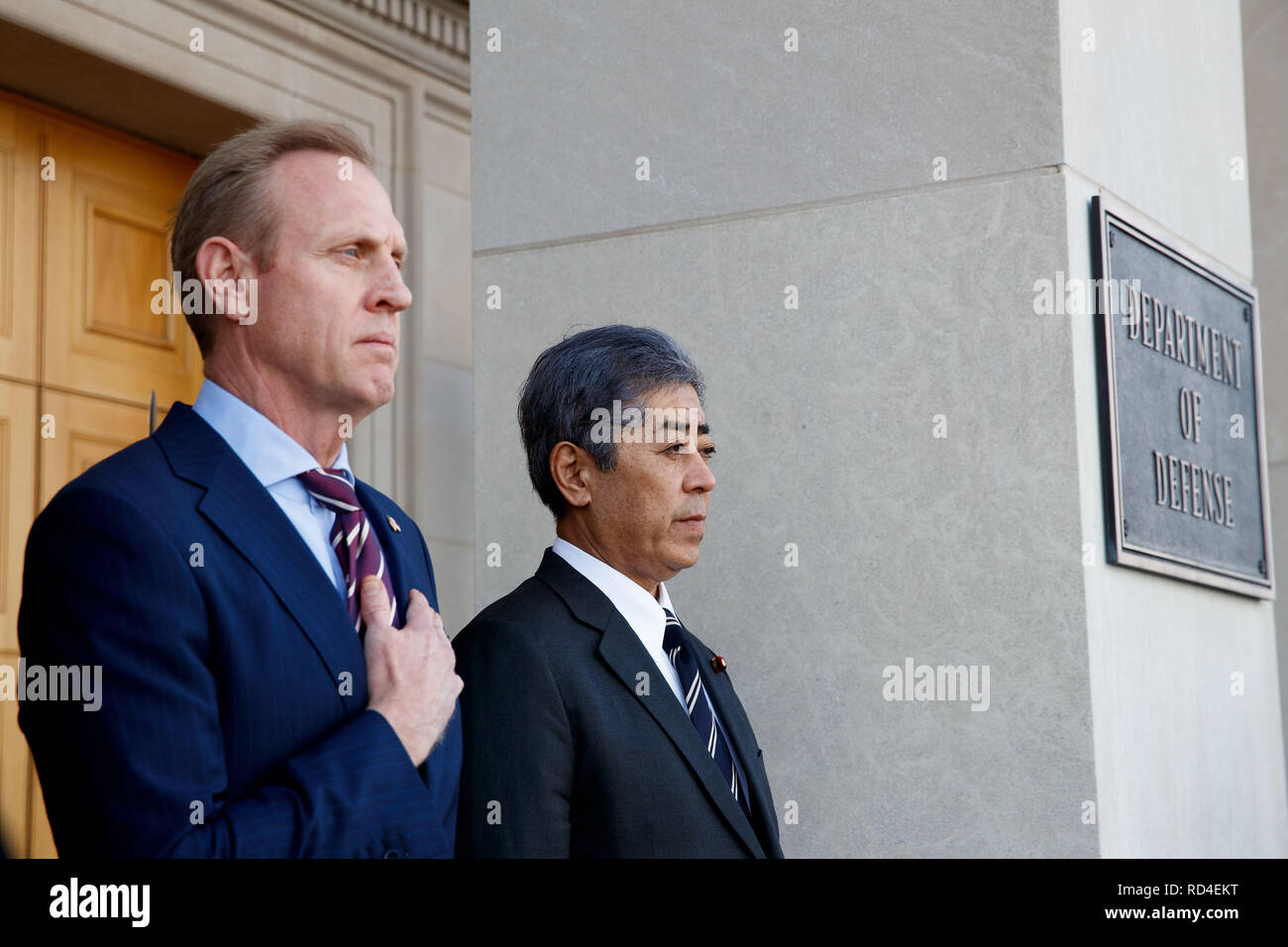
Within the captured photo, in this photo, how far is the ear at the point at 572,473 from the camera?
301cm

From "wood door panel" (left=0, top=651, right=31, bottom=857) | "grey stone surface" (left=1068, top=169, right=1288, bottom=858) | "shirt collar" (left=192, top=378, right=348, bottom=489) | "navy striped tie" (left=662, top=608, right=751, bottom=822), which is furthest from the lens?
"wood door panel" (left=0, top=651, right=31, bottom=857)

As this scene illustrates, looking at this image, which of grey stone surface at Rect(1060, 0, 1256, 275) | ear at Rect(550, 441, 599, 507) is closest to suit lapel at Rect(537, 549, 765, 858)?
ear at Rect(550, 441, 599, 507)

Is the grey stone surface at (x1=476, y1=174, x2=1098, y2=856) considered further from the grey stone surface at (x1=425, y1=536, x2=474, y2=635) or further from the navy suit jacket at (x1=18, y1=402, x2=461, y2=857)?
the grey stone surface at (x1=425, y1=536, x2=474, y2=635)

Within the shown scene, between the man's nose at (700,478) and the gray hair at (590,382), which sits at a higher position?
the gray hair at (590,382)

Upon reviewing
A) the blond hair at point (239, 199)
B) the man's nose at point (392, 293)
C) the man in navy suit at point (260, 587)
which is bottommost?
the man in navy suit at point (260, 587)

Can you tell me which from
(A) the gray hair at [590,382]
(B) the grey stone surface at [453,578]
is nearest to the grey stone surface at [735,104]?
(A) the gray hair at [590,382]

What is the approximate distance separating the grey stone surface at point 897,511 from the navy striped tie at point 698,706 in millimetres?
664

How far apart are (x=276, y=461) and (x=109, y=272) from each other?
3.15 m

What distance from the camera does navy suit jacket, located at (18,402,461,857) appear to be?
6.27 feet

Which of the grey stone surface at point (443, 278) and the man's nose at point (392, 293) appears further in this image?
the grey stone surface at point (443, 278)

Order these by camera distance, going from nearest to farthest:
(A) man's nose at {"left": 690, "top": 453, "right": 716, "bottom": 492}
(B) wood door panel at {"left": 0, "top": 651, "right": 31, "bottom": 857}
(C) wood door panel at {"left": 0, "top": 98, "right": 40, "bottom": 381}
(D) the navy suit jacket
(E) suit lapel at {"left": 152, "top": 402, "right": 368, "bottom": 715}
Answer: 1. (D) the navy suit jacket
2. (E) suit lapel at {"left": 152, "top": 402, "right": 368, "bottom": 715}
3. (A) man's nose at {"left": 690, "top": 453, "right": 716, "bottom": 492}
4. (B) wood door panel at {"left": 0, "top": 651, "right": 31, "bottom": 857}
5. (C) wood door panel at {"left": 0, "top": 98, "right": 40, "bottom": 381}

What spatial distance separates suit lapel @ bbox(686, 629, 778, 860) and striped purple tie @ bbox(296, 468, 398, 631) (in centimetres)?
88

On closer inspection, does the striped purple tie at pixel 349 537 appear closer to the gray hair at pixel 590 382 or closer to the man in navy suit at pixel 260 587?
the man in navy suit at pixel 260 587

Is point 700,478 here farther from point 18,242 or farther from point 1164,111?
point 18,242
